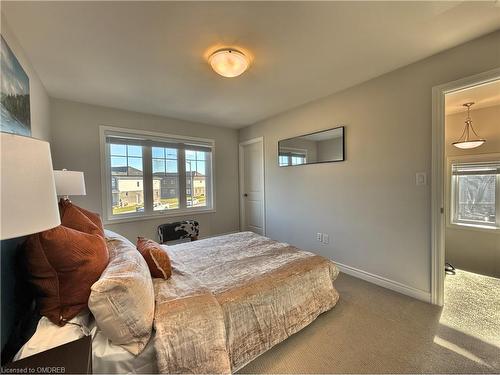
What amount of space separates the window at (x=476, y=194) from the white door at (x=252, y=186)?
313 centimetres

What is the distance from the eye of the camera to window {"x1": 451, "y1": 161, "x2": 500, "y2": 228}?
303 cm

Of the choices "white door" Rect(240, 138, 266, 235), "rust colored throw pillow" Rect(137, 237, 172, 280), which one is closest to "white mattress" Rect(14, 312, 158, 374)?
"rust colored throw pillow" Rect(137, 237, 172, 280)

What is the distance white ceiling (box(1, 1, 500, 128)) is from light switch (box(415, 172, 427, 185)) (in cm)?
115

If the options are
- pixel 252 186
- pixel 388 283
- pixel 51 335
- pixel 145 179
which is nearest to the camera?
pixel 51 335

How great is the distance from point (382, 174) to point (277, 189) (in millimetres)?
1722

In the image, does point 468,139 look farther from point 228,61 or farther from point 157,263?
point 157,263

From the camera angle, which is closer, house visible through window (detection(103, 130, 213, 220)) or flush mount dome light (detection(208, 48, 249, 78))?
flush mount dome light (detection(208, 48, 249, 78))

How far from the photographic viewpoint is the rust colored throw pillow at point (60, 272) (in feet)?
3.22

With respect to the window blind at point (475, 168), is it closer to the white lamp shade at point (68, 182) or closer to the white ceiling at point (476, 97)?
the white ceiling at point (476, 97)

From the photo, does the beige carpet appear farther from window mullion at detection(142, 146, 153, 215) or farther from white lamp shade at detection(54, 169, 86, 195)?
window mullion at detection(142, 146, 153, 215)

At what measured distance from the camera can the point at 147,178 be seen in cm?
359

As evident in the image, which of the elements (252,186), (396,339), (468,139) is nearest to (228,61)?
(396,339)

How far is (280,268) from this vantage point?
5.87 ft

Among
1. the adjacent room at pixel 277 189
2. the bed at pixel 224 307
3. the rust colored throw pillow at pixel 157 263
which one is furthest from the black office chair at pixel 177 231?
the rust colored throw pillow at pixel 157 263
